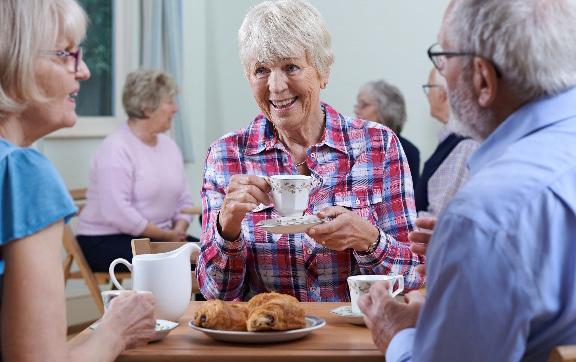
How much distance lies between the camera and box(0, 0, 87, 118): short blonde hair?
58.6 inches

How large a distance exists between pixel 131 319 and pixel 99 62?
4.71m

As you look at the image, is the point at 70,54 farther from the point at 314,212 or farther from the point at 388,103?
the point at 388,103

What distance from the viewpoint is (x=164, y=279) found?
1980mm

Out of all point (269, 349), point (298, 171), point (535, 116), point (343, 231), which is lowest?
point (269, 349)

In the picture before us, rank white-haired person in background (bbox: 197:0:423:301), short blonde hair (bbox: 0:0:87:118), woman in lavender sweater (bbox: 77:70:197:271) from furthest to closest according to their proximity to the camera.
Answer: woman in lavender sweater (bbox: 77:70:197:271), white-haired person in background (bbox: 197:0:423:301), short blonde hair (bbox: 0:0:87:118)

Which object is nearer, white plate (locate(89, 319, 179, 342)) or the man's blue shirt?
the man's blue shirt

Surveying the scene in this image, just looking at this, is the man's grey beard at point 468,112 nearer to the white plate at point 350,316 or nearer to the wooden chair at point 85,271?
the white plate at point 350,316

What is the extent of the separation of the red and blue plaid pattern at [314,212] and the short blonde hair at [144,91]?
2.87 meters

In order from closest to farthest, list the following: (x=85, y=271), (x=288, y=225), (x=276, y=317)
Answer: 1. (x=276, y=317)
2. (x=288, y=225)
3. (x=85, y=271)

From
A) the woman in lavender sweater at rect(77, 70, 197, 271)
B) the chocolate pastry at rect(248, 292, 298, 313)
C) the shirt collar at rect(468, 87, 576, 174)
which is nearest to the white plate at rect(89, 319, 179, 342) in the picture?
the chocolate pastry at rect(248, 292, 298, 313)

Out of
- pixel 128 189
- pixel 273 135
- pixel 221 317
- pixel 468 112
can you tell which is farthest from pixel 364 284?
pixel 128 189

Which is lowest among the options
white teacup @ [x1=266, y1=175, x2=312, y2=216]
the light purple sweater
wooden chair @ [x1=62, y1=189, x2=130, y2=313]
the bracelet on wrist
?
wooden chair @ [x1=62, y1=189, x2=130, y2=313]

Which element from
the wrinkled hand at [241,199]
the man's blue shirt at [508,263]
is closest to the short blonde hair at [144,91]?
the wrinkled hand at [241,199]

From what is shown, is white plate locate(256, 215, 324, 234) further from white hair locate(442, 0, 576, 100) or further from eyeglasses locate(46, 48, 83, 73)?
white hair locate(442, 0, 576, 100)
